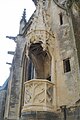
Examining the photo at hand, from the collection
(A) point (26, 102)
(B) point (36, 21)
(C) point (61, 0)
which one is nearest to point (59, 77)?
(A) point (26, 102)

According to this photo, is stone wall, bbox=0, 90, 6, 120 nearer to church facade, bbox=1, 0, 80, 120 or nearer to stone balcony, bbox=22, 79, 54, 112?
church facade, bbox=1, 0, 80, 120

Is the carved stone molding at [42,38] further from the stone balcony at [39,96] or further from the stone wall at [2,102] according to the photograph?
the stone wall at [2,102]

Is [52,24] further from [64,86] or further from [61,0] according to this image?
[64,86]

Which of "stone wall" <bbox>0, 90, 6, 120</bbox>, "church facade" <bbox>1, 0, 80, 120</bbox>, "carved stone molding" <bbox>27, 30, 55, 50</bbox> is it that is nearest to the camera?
"church facade" <bbox>1, 0, 80, 120</bbox>

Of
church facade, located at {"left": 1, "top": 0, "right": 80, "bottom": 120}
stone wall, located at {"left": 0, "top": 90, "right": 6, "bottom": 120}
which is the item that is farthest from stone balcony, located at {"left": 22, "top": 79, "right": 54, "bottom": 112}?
stone wall, located at {"left": 0, "top": 90, "right": 6, "bottom": 120}

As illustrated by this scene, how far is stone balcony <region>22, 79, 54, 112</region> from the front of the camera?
7.39 m

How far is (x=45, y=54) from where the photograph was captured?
974 cm

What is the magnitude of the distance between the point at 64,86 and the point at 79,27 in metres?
2.42

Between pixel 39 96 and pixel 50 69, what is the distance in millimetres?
2048

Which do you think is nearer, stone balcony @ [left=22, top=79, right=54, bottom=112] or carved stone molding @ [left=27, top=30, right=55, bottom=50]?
stone balcony @ [left=22, top=79, right=54, bottom=112]

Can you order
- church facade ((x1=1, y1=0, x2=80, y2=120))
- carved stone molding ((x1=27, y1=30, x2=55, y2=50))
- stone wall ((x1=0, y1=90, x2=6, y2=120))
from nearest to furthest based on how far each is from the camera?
1. church facade ((x1=1, y1=0, x2=80, y2=120))
2. carved stone molding ((x1=27, y1=30, x2=55, y2=50))
3. stone wall ((x1=0, y1=90, x2=6, y2=120))

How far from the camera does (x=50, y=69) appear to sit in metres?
9.30

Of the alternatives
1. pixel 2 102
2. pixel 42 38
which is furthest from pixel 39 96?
pixel 2 102

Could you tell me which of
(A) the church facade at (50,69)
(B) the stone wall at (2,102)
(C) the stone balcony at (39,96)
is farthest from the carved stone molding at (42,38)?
(B) the stone wall at (2,102)
